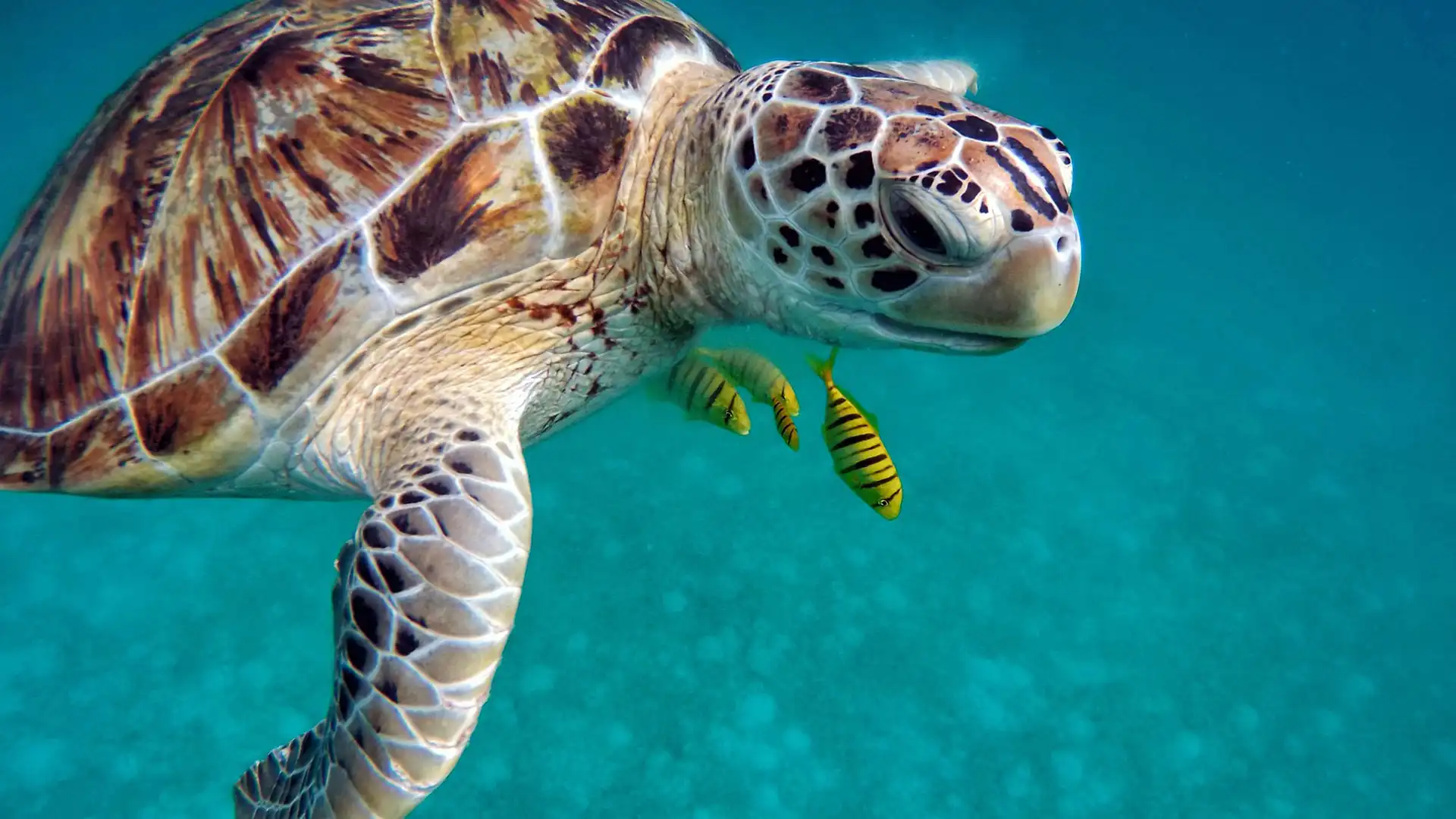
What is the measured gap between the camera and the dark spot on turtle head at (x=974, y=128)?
1.53 meters

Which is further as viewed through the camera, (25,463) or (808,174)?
(25,463)

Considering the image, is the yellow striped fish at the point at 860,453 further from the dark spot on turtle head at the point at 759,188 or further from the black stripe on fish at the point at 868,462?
the dark spot on turtle head at the point at 759,188

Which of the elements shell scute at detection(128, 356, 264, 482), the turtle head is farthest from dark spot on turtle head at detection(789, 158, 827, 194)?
shell scute at detection(128, 356, 264, 482)

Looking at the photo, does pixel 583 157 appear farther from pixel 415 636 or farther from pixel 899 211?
pixel 415 636

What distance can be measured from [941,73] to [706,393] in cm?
193

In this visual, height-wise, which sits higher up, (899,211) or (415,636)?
(899,211)

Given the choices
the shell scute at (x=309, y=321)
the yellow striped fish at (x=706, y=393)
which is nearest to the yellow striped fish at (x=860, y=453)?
the yellow striped fish at (x=706, y=393)

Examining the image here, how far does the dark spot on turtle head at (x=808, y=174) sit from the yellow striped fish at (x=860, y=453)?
2.69 ft

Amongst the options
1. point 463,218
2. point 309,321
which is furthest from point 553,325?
point 309,321

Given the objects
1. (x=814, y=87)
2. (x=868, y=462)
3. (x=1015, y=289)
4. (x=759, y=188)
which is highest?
(x=814, y=87)

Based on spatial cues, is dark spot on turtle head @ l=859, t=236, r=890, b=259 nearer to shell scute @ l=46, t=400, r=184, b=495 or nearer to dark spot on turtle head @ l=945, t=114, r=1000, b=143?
dark spot on turtle head @ l=945, t=114, r=1000, b=143

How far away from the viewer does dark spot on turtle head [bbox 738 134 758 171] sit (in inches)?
67.9

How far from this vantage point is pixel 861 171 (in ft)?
5.05

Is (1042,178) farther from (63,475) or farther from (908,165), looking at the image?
(63,475)
